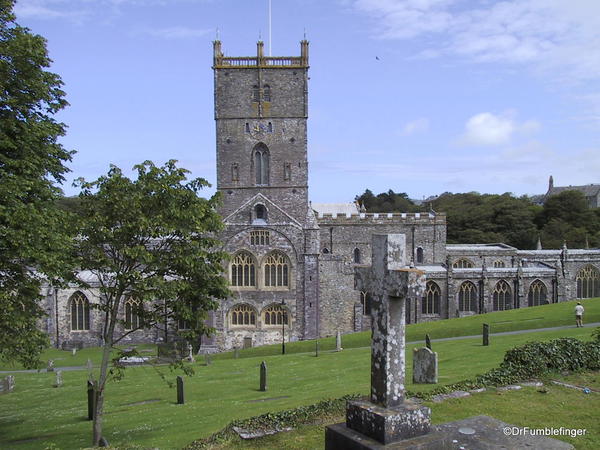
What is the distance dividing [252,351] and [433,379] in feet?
57.9

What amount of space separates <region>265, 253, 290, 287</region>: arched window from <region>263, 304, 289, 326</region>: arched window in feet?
5.18

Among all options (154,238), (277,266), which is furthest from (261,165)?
(154,238)

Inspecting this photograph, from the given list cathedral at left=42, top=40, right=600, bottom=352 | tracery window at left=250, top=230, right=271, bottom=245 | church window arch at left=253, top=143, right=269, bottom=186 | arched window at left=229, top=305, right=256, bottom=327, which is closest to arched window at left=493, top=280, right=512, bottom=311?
cathedral at left=42, top=40, right=600, bottom=352

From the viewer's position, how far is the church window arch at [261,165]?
35531 mm

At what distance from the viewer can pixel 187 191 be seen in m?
13.1

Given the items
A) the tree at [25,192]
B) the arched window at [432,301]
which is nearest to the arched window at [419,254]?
the arched window at [432,301]

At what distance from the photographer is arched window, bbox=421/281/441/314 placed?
1516 inches

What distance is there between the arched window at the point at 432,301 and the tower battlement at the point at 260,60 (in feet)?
64.3

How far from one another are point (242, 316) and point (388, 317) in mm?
27547

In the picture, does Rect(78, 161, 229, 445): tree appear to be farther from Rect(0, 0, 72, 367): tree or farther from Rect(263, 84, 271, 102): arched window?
Rect(263, 84, 271, 102): arched window

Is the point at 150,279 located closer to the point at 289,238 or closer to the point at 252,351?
the point at 252,351

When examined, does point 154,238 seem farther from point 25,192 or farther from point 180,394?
point 180,394

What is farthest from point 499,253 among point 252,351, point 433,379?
point 433,379

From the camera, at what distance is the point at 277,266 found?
33312 mm
